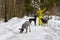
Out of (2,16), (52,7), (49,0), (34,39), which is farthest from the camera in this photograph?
(52,7)

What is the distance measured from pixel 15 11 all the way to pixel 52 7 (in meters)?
18.9

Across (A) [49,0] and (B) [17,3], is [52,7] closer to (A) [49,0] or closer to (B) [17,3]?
(A) [49,0]

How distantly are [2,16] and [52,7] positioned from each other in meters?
24.0

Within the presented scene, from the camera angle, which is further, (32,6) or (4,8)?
(32,6)

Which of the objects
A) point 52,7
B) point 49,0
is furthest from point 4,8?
point 52,7

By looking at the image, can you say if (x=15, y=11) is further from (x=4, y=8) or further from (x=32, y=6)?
(x=32, y=6)

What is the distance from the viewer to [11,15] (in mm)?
24578

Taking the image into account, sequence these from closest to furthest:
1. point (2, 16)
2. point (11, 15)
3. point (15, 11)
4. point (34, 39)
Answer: point (34, 39) < point (2, 16) < point (11, 15) < point (15, 11)

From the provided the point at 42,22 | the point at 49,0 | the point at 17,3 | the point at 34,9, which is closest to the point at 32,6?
the point at 34,9

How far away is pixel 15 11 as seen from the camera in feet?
88.7

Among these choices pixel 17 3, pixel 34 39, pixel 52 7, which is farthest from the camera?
pixel 52 7

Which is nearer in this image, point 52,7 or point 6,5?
point 6,5

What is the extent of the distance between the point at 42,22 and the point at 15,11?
26.0 feet

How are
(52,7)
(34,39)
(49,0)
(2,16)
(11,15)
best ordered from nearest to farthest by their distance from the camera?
(34,39) → (2,16) → (11,15) → (49,0) → (52,7)
